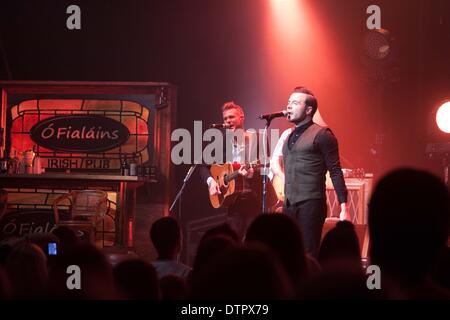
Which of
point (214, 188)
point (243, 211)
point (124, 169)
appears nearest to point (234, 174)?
point (214, 188)

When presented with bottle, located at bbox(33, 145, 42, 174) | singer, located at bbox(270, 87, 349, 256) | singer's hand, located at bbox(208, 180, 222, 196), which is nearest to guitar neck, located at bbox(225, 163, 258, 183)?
singer's hand, located at bbox(208, 180, 222, 196)

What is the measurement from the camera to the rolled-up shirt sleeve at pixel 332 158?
4965mm

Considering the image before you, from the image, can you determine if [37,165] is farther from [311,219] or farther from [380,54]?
[311,219]

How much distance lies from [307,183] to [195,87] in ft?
13.8

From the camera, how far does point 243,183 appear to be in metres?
7.14

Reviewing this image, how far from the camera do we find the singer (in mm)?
4961

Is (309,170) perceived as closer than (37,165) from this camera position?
Yes

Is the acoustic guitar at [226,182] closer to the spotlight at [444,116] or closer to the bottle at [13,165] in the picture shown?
the spotlight at [444,116]

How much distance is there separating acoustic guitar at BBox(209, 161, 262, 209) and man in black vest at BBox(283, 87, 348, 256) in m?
1.79

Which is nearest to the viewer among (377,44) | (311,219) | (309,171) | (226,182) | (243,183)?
(311,219)

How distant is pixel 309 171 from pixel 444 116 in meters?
2.44

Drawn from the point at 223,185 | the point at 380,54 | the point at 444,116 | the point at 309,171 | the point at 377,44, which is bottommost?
the point at 223,185

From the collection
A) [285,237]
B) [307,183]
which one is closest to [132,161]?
[307,183]

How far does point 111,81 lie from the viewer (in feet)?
29.5
